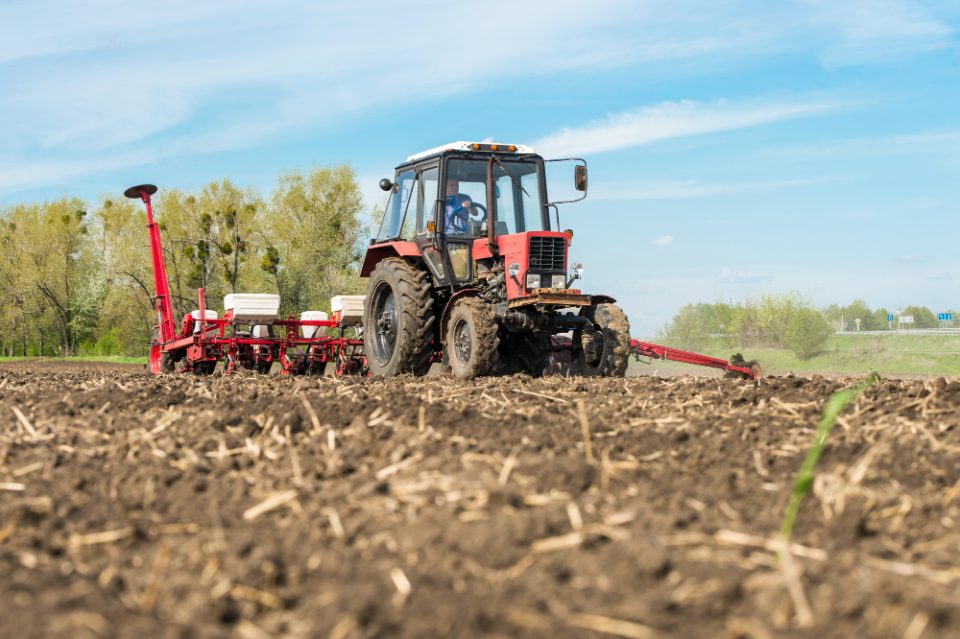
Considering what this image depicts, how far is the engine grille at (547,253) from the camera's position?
10492 millimetres

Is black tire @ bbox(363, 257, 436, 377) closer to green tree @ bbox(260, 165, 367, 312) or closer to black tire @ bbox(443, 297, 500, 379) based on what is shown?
black tire @ bbox(443, 297, 500, 379)

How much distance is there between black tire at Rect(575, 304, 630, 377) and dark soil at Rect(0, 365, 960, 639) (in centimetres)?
414

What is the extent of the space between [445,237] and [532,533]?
791 centimetres

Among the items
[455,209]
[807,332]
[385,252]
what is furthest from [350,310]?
[807,332]

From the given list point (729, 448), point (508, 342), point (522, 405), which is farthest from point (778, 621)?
point (508, 342)

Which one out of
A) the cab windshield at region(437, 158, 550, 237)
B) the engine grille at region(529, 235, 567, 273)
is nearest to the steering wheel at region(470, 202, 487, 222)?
the cab windshield at region(437, 158, 550, 237)

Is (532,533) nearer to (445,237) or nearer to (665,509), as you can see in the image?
(665,509)

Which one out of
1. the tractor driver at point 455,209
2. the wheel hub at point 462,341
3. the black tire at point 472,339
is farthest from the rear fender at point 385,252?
the wheel hub at point 462,341

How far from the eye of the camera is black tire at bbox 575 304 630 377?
1039cm

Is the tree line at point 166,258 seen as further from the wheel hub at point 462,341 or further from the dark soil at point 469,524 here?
the dark soil at point 469,524

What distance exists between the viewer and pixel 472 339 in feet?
33.1

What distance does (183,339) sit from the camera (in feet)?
47.3

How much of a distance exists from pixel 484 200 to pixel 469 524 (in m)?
7.99

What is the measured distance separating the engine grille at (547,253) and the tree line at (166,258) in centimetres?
2538
